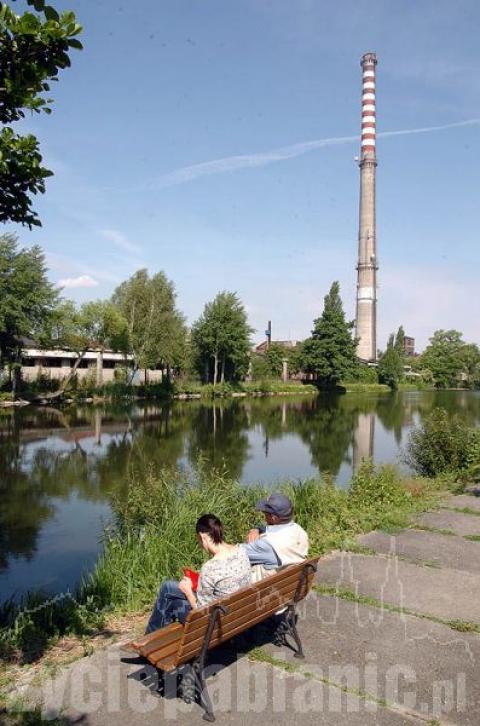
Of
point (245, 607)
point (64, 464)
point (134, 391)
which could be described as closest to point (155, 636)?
point (245, 607)

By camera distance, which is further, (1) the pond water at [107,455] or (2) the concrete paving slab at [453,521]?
(1) the pond water at [107,455]

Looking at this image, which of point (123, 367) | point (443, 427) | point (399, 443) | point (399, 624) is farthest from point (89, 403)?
point (399, 624)

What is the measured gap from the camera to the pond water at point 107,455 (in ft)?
33.8

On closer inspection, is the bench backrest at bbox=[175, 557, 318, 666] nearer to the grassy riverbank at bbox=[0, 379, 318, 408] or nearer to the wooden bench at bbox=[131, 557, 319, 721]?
the wooden bench at bbox=[131, 557, 319, 721]

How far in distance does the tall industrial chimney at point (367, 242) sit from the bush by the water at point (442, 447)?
67664 mm

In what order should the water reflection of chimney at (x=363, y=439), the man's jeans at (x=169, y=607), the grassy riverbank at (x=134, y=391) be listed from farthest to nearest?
the grassy riverbank at (x=134, y=391)
the water reflection of chimney at (x=363, y=439)
the man's jeans at (x=169, y=607)

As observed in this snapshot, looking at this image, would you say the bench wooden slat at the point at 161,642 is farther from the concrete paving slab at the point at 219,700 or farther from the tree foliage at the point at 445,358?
the tree foliage at the point at 445,358

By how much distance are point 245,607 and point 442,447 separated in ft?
34.5

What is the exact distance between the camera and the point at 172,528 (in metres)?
8.07

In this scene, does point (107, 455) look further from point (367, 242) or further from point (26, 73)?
point (367, 242)

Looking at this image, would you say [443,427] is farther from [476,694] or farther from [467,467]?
[476,694]

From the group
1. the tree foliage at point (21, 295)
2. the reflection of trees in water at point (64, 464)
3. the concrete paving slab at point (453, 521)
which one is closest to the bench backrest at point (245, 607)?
the concrete paving slab at point (453, 521)

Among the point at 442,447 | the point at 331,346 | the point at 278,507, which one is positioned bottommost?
the point at 442,447

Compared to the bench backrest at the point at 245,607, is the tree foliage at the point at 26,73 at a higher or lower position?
higher
